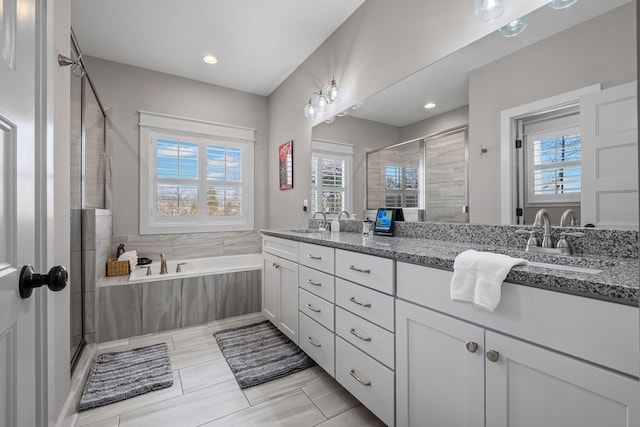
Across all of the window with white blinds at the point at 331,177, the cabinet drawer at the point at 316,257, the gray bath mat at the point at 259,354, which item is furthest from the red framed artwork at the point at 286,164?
the gray bath mat at the point at 259,354

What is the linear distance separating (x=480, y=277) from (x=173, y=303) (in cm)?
262

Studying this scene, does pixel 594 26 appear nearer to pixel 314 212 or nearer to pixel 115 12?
pixel 314 212

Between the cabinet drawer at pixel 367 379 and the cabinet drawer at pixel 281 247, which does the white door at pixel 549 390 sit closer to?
the cabinet drawer at pixel 367 379

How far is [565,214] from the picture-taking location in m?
1.16

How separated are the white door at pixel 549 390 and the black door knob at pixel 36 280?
48.6 inches

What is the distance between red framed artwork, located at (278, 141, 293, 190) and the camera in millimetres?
3305

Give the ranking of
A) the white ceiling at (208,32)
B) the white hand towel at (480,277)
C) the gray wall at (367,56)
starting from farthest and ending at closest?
the white ceiling at (208,32) < the gray wall at (367,56) < the white hand towel at (480,277)

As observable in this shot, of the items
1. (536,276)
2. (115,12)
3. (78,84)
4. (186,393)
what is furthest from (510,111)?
(115,12)

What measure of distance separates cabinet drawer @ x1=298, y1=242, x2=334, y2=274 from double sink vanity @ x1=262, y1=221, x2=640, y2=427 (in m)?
0.01

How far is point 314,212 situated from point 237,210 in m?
1.44

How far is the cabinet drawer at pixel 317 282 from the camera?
165cm

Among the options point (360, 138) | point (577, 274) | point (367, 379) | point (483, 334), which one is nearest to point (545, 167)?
point (577, 274)

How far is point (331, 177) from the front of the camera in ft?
8.83

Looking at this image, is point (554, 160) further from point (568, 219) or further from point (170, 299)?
point (170, 299)
